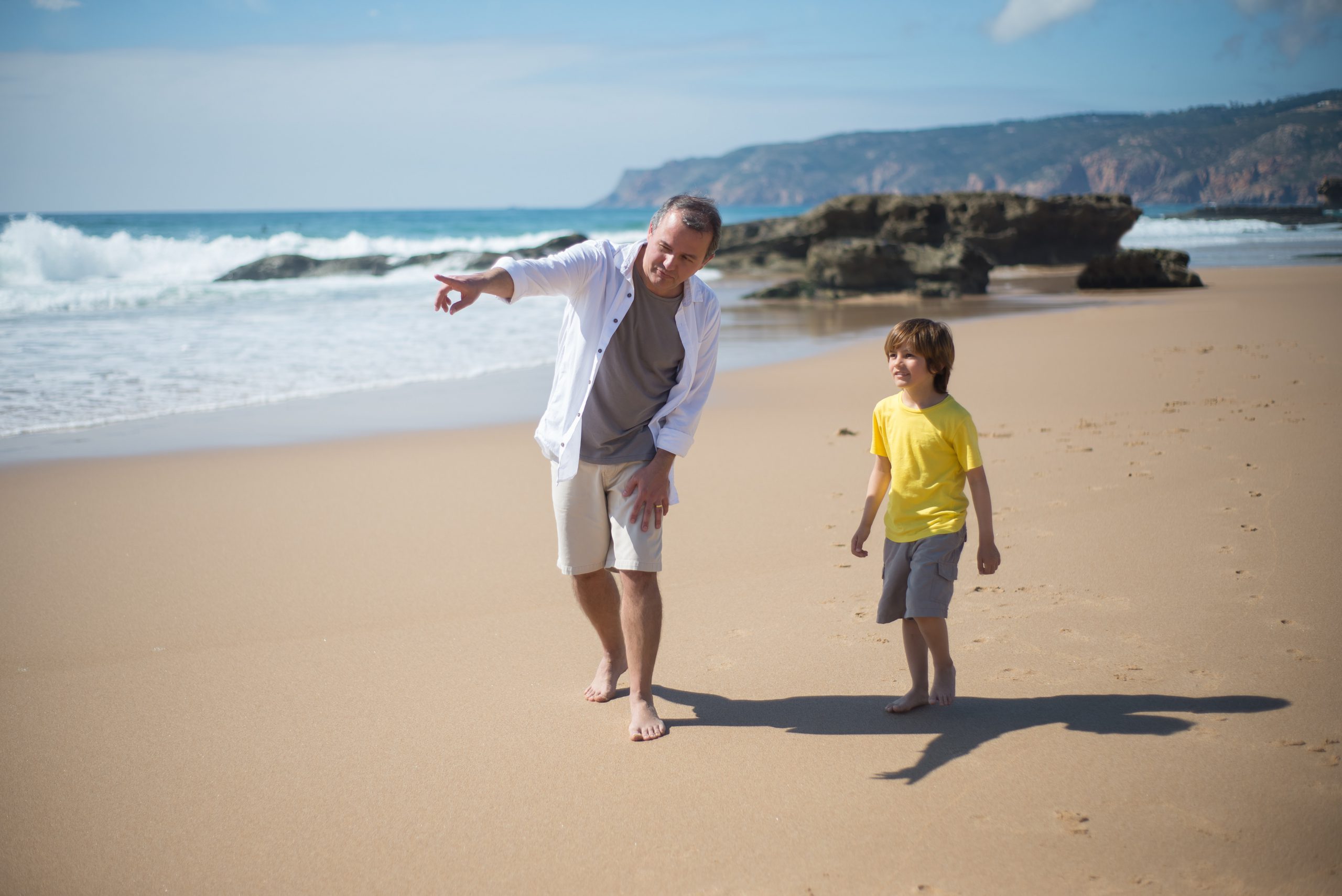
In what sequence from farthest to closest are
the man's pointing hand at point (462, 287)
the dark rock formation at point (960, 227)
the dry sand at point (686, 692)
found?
the dark rock formation at point (960, 227) < the man's pointing hand at point (462, 287) < the dry sand at point (686, 692)

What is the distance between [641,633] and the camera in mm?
3295

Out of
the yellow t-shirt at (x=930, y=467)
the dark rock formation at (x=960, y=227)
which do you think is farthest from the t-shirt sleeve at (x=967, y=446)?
the dark rock formation at (x=960, y=227)

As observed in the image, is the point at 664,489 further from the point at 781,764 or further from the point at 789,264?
the point at 789,264

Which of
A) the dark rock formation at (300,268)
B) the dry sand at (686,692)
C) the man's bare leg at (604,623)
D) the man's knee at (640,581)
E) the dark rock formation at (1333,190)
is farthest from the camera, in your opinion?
the dark rock formation at (1333,190)

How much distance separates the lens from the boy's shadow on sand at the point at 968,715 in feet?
10.2

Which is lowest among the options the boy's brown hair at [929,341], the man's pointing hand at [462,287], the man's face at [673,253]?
the boy's brown hair at [929,341]

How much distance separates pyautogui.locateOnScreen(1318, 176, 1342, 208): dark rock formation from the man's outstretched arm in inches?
2383

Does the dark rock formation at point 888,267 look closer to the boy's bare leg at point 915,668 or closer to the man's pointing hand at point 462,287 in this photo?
the boy's bare leg at point 915,668

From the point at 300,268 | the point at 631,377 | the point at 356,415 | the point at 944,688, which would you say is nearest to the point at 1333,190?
the point at 300,268

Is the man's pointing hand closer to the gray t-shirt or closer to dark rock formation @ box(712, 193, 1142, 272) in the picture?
the gray t-shirt

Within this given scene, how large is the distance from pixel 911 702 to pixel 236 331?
48.9 ft

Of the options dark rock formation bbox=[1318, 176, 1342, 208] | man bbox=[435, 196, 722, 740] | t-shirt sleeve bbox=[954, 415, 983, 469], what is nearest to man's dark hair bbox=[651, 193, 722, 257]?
man bbox=[435, 196, 722, 740]

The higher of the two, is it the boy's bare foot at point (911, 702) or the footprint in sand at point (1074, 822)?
the boy's bare foot at point (911, 702)

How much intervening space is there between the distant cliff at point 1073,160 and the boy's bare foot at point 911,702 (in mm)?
3897
